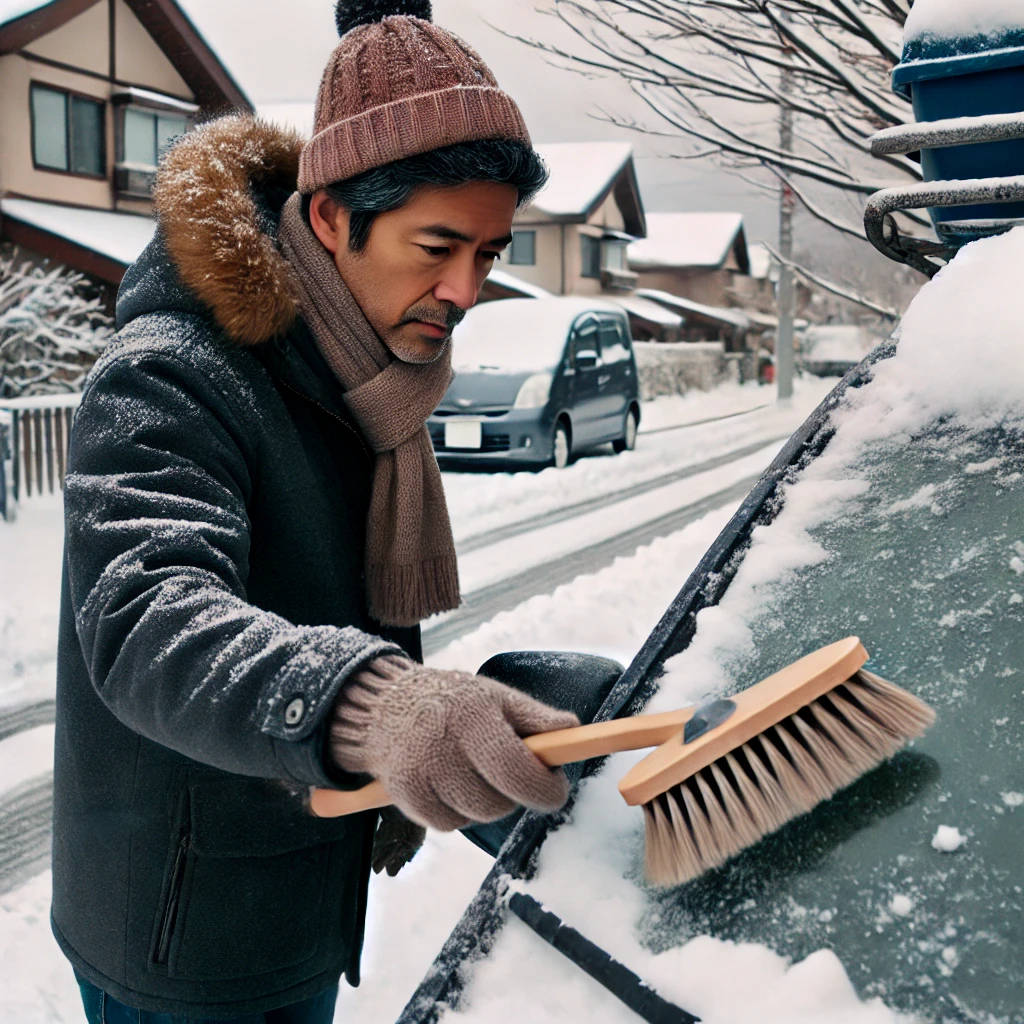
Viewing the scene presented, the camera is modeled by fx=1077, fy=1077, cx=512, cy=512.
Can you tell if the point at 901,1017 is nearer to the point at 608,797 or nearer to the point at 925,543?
the point at 608,797

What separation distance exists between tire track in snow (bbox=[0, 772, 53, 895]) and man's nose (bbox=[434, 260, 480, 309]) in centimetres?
284

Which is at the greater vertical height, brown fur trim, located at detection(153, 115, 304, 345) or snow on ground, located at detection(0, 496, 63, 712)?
brown fur trim, located at detection(153, 115, 304, 345)

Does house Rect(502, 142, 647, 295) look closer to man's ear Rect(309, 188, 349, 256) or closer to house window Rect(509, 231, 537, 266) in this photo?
house window Rect(509, 231, 537, 266)

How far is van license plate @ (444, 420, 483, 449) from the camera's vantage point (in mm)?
11492

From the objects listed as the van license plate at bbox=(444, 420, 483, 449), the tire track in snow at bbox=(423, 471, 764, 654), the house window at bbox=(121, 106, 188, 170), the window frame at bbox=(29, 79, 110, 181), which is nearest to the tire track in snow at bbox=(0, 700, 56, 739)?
the tire track in snow at bbox=(423, 471, 764, 654)

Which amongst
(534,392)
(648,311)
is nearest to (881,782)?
(534,392)

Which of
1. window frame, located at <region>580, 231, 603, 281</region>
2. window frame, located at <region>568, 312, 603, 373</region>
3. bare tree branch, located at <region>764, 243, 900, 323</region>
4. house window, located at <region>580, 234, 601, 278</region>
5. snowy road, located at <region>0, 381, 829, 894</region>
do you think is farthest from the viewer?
house window, located at <region>580, 234, 601, 278</region>

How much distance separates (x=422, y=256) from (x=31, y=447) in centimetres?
933

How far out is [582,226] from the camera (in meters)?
29.5

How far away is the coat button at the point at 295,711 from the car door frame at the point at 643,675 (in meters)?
0.24

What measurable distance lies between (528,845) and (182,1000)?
2.19ft

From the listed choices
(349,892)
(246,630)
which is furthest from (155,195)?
(349,892)

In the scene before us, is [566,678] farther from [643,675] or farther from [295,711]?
[295,711]

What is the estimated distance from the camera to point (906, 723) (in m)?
0.94
